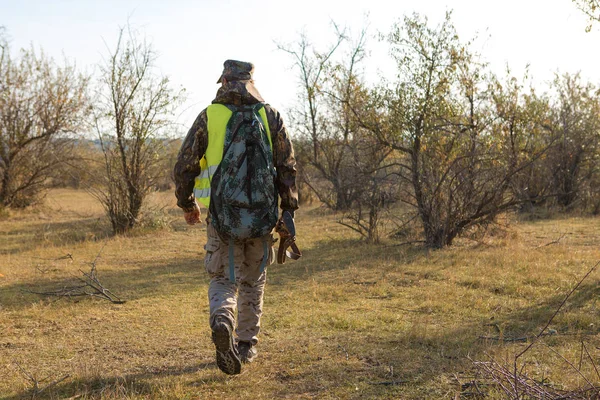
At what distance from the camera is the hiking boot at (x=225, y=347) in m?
3.40

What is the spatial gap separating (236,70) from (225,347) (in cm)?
188

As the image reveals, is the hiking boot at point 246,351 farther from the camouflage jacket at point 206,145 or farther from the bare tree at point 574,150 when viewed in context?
the bare tree at point 574,150

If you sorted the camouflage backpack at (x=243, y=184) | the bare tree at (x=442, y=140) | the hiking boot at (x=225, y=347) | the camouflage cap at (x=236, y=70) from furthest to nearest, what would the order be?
the bare tree at (x=442, y=140), the camouflage cap at (x=236, y=70), the camouflage backpack at (x=243, y=184), the hiking boot at (x=225, y=347)

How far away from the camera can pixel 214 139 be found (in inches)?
148

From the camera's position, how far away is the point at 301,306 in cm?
598

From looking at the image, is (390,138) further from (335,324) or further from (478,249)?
(335,324)

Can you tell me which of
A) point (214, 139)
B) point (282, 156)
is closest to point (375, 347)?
point (282, 156)

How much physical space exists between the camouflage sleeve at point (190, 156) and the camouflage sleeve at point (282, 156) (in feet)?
1.54

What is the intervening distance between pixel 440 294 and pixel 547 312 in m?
1.22

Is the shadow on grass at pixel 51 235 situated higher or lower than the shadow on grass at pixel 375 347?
higher

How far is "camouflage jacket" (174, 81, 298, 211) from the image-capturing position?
3.80 metres

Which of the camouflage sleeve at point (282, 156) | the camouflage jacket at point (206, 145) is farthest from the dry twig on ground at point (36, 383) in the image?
the camouflage sleeve at point (282, 156)

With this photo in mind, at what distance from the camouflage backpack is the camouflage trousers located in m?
0.15

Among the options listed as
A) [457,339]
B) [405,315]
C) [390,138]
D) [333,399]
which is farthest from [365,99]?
[333,399]
